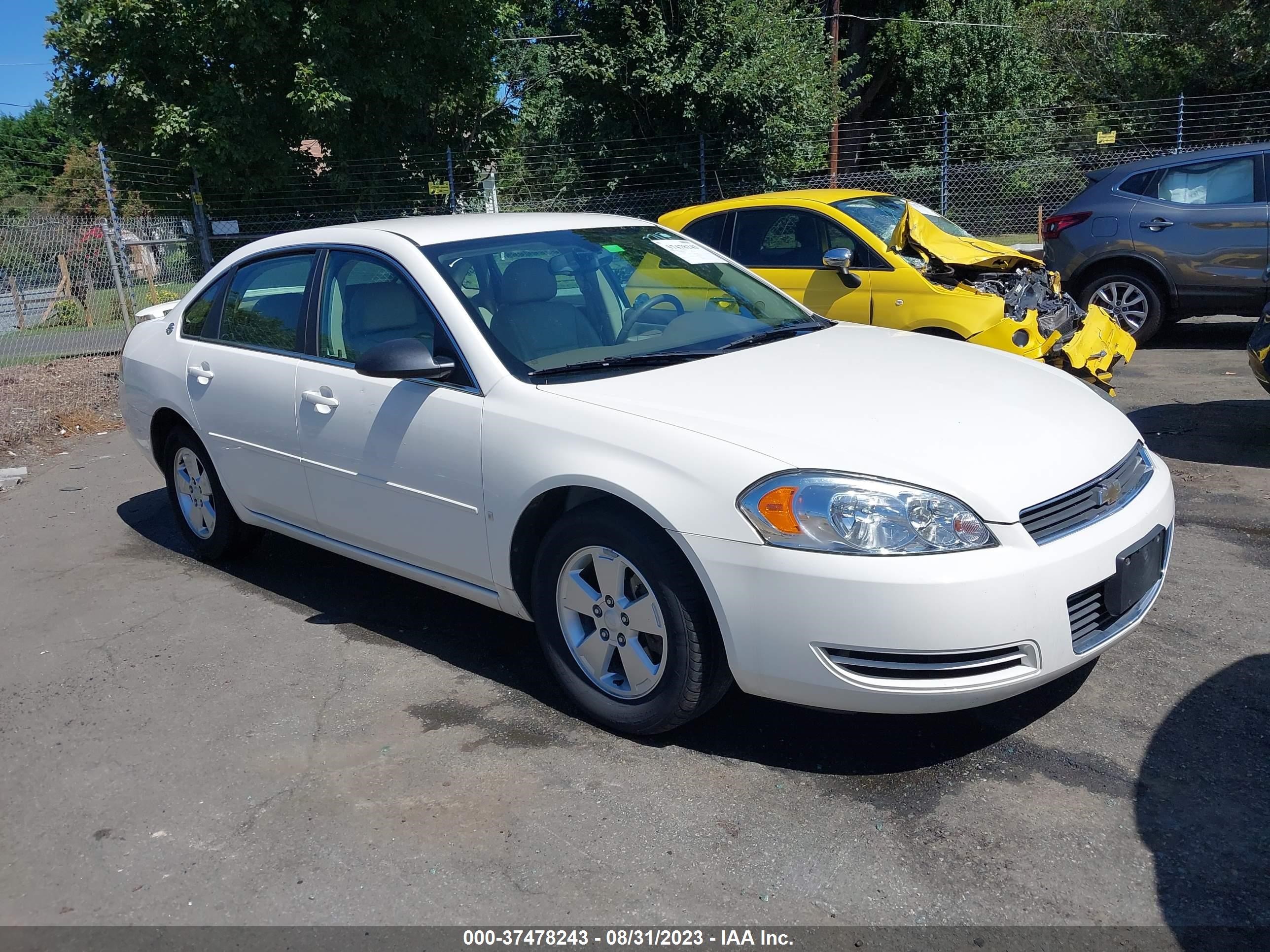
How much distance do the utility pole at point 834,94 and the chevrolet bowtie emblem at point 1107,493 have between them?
52.8 feet

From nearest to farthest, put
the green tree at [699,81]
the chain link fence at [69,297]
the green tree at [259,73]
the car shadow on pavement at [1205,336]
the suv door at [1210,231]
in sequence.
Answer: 1. the suv door at [1210,231]
2. the car shadow on pavement at [1205,336]
3. the chain link fence at [69,297]
4. the green tree at [259,73]
5. the green tree at [699,81]

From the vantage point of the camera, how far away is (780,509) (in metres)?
3.04

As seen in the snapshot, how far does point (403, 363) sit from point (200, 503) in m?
2.26

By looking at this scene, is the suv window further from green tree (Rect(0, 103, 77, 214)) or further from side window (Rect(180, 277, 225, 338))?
green tree (Rect(0, 103, 77, 214))

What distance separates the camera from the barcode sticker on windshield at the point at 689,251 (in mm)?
4805

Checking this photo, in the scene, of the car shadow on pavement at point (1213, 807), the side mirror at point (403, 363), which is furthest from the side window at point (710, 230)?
the car shadow on pavement at point (1213, 807)

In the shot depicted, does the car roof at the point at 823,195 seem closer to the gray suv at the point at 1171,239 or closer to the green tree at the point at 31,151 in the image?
the gray suv at the point at 1171,239

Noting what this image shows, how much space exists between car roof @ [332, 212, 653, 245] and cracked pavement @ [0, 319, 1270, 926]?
5.28 feet

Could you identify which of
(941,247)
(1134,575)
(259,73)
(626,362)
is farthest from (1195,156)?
(259,73)

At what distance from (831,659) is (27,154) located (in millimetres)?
67593

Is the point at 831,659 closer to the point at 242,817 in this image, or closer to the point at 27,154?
the point at 242,817

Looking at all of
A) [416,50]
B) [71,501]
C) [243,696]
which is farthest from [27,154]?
[243,696]

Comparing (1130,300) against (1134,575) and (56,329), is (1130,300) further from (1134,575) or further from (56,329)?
(56,329)

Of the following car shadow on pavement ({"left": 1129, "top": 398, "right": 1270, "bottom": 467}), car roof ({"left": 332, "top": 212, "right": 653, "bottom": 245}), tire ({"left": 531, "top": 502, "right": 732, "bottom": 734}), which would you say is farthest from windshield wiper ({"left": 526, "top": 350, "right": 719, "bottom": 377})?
car shadow on pavement ({"left": 1129, "top": 398, "right": 1270, "bottom": 467})
